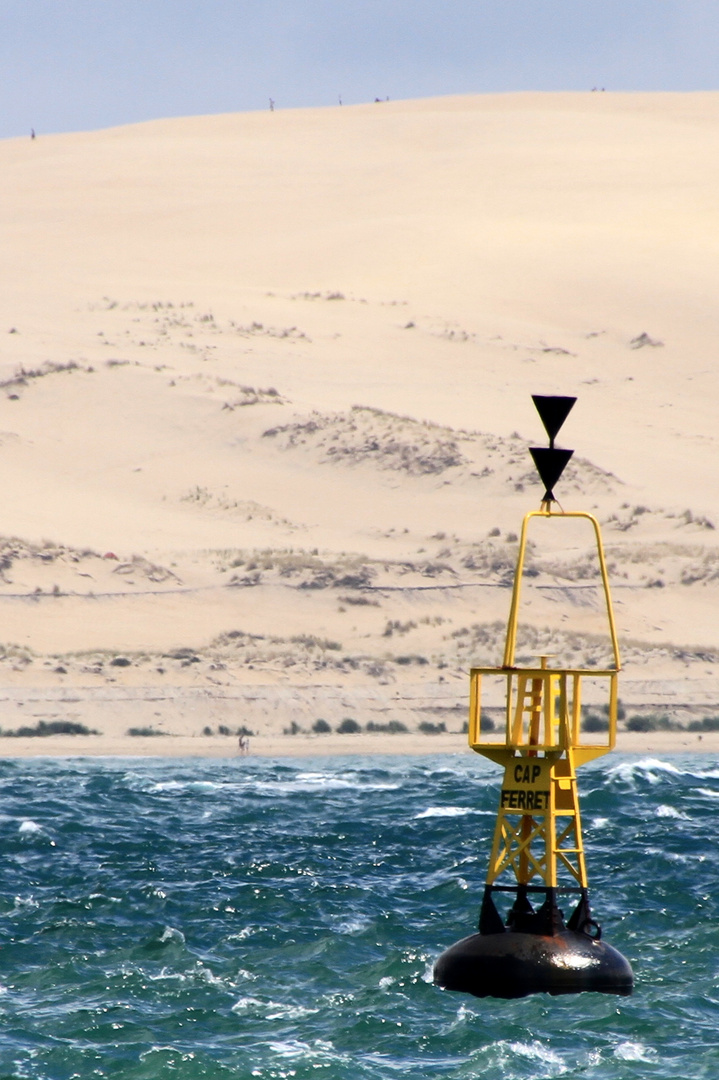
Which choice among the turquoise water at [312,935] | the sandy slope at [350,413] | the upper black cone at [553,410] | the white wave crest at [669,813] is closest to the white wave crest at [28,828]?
the turquoise water at [312,935]

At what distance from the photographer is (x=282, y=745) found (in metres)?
39.3

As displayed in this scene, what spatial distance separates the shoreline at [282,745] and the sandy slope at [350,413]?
142 centimetres

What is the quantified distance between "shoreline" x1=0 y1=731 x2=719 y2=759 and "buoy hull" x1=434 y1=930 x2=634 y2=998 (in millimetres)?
23149

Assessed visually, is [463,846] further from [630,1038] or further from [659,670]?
[659,670]

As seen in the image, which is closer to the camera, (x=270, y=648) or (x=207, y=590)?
(x=270, y=648)

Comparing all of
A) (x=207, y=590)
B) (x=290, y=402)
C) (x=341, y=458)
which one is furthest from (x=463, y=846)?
(x=290, y=402)

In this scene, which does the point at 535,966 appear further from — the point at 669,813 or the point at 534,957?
the point at 669,813

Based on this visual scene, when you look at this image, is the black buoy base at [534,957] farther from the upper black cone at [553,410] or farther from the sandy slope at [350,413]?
the sandy slope at [350,413]

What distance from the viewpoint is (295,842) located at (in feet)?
84.0

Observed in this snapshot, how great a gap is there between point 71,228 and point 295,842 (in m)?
76.9

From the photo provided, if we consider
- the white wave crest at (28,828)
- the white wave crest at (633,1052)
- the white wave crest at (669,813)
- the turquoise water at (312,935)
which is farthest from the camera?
the white wave crest at (669,813)

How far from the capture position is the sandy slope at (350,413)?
47312mm

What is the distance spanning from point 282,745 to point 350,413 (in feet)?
92.8

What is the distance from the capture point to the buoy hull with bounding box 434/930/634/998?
14.8m
